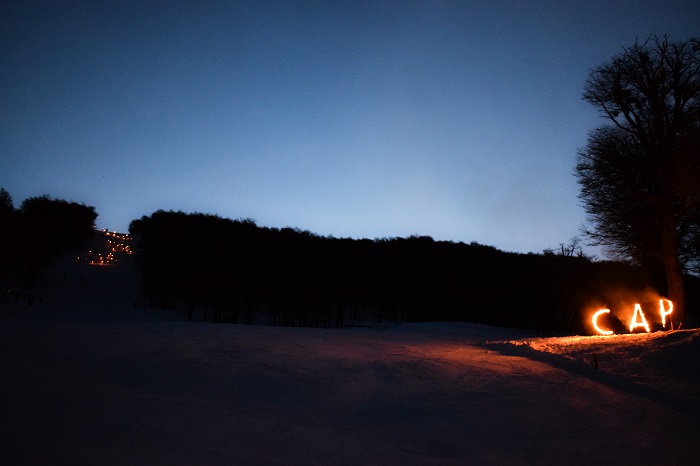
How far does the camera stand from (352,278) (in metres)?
34.4

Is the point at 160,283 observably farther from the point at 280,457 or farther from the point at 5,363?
the point at 280,457

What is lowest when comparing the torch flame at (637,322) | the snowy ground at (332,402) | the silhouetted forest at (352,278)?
the snowy ground at (332,402)

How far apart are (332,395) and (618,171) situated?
54.5 ft

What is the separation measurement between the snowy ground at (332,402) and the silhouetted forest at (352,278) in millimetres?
17006

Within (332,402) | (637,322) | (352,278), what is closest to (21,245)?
(352,278)

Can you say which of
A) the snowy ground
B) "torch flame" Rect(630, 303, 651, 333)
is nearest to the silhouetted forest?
"torch flame" Rect(630, 303, 651, 333)

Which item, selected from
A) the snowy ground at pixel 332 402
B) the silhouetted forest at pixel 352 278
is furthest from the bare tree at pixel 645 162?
the silhouetted forest at pixel 352 278

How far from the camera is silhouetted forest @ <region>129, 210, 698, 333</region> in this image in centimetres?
2939

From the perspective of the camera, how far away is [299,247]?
34.1 metres

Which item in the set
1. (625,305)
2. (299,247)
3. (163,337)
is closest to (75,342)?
(163,337)

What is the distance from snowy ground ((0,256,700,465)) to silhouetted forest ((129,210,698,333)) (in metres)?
17.0

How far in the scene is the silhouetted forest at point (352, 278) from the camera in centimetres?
2939

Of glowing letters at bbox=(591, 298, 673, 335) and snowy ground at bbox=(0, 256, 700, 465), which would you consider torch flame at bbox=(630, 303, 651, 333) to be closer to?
glowing letters at bbox=(591, 298, 673, 335)

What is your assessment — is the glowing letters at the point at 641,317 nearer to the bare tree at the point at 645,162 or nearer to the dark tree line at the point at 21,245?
the bare tree at the point at 645,162
